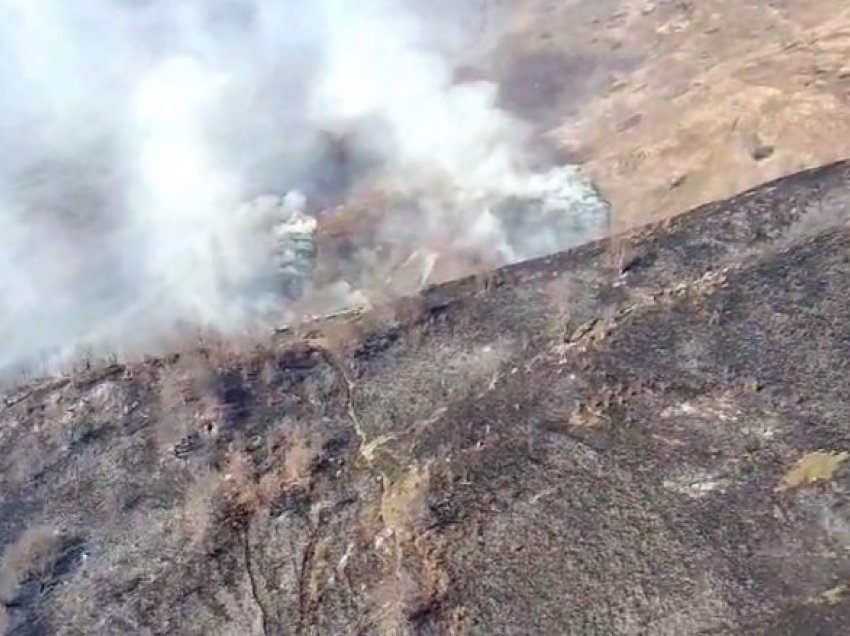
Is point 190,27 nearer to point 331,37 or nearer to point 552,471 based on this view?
point 331,37

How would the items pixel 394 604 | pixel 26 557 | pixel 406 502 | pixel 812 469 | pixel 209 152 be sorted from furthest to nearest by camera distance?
pixel 209 152 → pixel 26 557 → pixel 406 502 → pixel 812 469 → pixel 394 604

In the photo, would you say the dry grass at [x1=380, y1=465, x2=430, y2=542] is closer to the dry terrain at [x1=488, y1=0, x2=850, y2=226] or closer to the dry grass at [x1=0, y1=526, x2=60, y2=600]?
the dry grass at [x1=0, y1=526, x2=60, y2=600]

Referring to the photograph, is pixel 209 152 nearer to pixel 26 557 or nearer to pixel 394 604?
pixel 26 557

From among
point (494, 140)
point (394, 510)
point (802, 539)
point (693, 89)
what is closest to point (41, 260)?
point (494, 140)

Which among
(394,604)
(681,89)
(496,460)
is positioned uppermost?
(496,460)

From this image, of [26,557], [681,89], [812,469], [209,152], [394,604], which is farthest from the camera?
[209,152]

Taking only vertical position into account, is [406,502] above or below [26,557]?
below

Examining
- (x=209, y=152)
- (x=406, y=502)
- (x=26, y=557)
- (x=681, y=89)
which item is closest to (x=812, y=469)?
(x=406, y=502)
